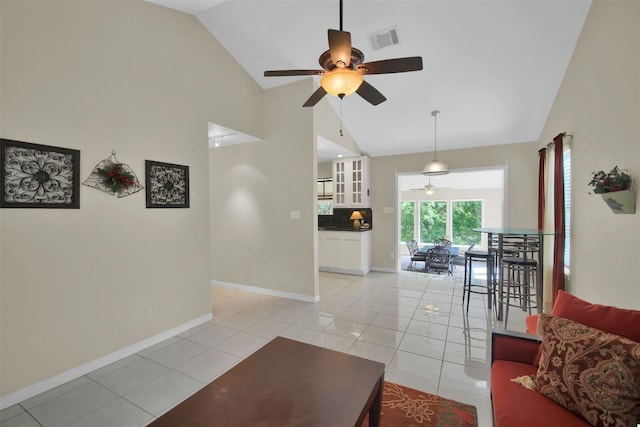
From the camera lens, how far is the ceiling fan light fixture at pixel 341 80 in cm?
176

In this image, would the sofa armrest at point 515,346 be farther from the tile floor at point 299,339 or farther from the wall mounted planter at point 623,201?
the wall mounted planter at point 623,201

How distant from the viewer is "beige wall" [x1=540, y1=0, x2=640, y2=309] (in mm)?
1859

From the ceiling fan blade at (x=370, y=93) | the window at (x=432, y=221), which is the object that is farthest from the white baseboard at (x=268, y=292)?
the window at (x=432, y=221)

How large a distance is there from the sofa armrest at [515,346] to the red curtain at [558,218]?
6.60 ft

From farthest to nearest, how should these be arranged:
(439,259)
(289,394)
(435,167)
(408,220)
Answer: (408,220) < (439,259) < (435,167) < (289,394)

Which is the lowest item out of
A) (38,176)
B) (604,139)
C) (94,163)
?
(38,176)

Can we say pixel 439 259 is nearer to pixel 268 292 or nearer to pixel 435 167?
pixel 435 167

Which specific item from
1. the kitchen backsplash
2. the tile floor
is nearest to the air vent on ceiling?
the tile floor

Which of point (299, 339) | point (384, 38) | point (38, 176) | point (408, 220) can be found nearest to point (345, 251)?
point (299, 339)

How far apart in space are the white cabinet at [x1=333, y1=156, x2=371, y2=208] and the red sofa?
453 centimetres

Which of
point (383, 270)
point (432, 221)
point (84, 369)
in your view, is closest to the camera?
point (84, 369)

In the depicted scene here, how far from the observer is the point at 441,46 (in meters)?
3.22

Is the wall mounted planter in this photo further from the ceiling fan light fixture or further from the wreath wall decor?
the wreath wall decor

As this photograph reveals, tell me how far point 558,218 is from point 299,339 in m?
3.33
